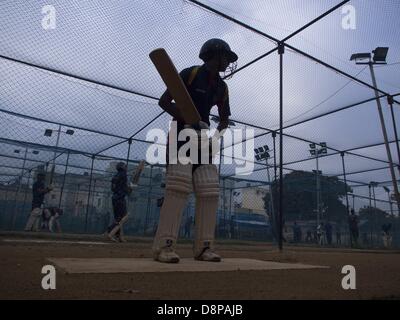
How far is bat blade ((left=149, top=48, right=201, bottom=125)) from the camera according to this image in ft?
9.08

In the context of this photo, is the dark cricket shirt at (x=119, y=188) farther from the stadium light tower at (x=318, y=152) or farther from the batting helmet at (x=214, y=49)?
the stadium light tower at (x=318, y=152)

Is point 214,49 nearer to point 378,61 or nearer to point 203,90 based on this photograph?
point 203,90

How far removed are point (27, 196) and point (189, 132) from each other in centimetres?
1015

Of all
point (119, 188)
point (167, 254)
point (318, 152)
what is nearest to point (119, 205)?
point (119, 188)

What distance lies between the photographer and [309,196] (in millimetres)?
15773

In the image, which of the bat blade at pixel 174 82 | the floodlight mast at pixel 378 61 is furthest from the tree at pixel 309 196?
the bat blade at pixel 174 82

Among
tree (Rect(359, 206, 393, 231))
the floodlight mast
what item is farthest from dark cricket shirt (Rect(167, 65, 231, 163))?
tree (Rect(359, 206, 393, 231))

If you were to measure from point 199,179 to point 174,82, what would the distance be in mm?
902

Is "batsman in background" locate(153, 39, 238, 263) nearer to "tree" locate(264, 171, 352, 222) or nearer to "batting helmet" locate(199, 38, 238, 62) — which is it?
"batting helmet" locate(199, 38, 238, 62)

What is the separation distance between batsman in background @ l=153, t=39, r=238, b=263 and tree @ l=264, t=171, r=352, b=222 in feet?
41.0

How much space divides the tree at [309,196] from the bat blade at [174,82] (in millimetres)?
12873

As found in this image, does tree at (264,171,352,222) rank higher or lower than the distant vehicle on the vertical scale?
higher

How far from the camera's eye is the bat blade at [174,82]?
2.77 m
